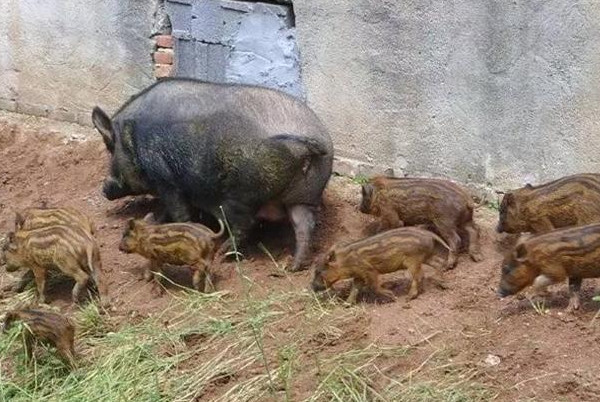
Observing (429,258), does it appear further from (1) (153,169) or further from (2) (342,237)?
(1) (153,169)

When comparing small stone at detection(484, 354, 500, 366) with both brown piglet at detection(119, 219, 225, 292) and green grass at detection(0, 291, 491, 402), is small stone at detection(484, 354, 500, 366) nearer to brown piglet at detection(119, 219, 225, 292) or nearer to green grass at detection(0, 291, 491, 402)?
green grass at detection(0, 291, 491, 402)

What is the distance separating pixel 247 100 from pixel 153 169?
2.59ft

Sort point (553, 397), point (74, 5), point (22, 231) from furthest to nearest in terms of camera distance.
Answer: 1. point (74, 5)
2. point (22, 231)
3. point (553, 397)

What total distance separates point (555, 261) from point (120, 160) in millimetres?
3321

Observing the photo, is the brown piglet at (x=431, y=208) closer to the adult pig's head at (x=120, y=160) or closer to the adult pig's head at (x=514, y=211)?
the adult pig's head at (x=514, y=211)

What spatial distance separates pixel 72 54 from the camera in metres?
10.1

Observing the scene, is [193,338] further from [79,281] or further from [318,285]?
[79,281]

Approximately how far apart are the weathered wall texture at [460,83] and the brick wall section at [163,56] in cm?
128

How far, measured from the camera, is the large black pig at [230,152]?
762cm

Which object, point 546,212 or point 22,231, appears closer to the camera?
point 546,212

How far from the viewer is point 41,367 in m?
6.74

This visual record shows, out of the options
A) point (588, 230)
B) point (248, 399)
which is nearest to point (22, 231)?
point (248, 399)

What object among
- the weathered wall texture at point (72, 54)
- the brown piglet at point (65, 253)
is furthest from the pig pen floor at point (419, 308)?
the weathered wall texture at point (72, 54)

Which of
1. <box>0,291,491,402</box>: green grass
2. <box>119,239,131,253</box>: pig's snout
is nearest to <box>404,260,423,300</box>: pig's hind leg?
<box>0,291,491,402</box>: green grass
